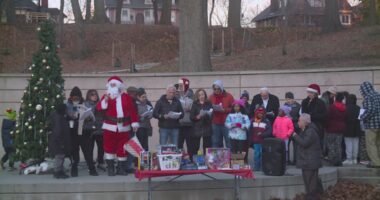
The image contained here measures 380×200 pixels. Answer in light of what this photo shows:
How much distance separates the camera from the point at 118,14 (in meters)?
50.3

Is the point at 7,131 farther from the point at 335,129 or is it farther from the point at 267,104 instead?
the point at 335,129

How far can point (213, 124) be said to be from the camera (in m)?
15.9

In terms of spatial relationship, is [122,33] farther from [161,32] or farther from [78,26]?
[78,26]

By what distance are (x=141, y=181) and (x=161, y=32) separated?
3126cm

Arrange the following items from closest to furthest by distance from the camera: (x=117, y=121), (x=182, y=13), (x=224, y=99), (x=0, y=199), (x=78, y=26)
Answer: (x=0, y=199)
(x=117, y=121)
(x=224, y=99)
(x=182, y=13)
(x=78, y=26)

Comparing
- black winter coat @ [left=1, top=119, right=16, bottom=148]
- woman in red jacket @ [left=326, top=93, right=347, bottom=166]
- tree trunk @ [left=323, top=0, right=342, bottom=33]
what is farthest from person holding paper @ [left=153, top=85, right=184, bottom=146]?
tree trunk @ [left=323, top=0, right=342, bottom=33]

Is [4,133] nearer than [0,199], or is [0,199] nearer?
[0,199]

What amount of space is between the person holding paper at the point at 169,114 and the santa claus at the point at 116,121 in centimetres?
94

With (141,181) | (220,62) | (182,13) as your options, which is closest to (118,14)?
(220,62)

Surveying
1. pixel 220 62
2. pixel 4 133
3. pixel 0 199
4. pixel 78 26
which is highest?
pixel 78 26

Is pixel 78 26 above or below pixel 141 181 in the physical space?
above

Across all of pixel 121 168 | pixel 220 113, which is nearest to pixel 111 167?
pixel 121 168

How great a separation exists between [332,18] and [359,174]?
754 inches

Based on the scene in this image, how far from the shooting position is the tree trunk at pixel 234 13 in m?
36.2
